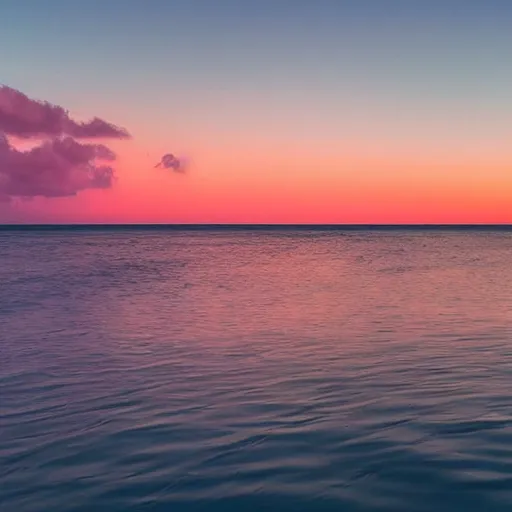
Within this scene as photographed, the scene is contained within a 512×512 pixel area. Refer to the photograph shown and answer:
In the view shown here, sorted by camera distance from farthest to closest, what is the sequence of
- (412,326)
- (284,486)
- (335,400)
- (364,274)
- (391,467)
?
(364,274) → (412,326) → (335,400) → (391,467) → (284,486)

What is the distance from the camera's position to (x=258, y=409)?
10.2 metres

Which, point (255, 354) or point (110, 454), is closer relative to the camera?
point (110, 454)

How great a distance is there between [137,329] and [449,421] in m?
11.8

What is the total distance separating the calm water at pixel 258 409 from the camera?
7.11 m

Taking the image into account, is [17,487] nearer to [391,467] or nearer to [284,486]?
[284,486]

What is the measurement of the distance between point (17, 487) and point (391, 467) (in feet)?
14.2

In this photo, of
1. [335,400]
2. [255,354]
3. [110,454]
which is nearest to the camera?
[110,454]

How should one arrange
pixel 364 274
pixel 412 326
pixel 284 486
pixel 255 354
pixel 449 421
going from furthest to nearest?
pixel 364 274 → pixel 412 326 → pixel 255 354 → pixel 449 421 → pixel 284 486

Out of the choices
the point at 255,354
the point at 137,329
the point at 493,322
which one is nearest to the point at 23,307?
the point at 137,329

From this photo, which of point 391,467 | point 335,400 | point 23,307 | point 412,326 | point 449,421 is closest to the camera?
point 391,467

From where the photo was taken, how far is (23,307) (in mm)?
25109

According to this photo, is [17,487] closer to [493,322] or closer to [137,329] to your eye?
[137,329]

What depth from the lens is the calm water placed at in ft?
23.3

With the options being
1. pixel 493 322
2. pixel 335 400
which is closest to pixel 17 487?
pixel 335 400
